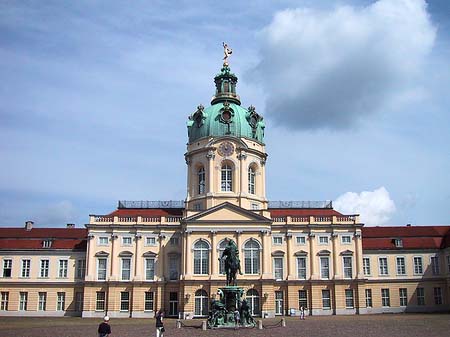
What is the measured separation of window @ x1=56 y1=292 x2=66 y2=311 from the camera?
6662 centimetres

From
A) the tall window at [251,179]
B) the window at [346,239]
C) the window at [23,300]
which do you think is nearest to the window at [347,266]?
the window at [346,239]

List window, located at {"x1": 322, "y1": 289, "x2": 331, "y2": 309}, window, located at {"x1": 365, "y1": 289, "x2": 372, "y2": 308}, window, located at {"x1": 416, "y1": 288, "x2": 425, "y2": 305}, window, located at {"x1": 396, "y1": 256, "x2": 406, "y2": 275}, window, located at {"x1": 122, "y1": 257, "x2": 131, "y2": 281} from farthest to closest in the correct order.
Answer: window, located at {"x1": 396, "y1": 256, "x2": 406, "y2": 275} < window, located at {"x1": 416, "y1": 288, "x2": 425, "y2": 305} < window, located at {"x1": 365, "y1": 289, "x2": 372, "y2": 308} < window, located at {"x1": 122, "y1": 257, "x2": 131, "y2": 281} < window, located at {"x1": 322, "y1": 289, "x2": 331, "y2": 309}

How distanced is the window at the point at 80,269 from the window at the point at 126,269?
5.89 meters

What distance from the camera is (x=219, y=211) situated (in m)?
63.8

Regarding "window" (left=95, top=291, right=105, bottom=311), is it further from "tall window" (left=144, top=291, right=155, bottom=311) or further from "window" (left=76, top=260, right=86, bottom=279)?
"tall window" (left=144, top=291, right=155, bottom=311)

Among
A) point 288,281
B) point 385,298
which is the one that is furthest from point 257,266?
point 385,298

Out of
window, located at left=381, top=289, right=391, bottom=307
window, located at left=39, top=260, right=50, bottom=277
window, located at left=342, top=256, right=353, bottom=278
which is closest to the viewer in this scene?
window, located at left=342, top=256, right=353, bottom=278

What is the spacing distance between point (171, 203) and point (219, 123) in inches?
522

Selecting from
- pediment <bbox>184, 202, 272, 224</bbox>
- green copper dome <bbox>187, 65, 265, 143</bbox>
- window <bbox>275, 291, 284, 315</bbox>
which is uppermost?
green copper dome <bbox>187, 65, 265, 143</bbox>

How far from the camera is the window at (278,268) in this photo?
214 ft

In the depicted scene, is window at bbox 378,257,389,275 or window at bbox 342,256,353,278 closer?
window at bbox 342,256,353,278

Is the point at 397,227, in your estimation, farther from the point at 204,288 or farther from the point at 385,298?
the point at 204,288

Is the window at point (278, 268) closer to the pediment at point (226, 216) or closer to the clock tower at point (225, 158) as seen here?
the pediment at point (226, 216)

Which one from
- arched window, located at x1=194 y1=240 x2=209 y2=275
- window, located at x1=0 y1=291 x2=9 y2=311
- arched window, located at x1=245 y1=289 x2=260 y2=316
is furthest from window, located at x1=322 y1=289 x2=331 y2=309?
window, located at x1=0 y1=291 x2=9 y2=311
